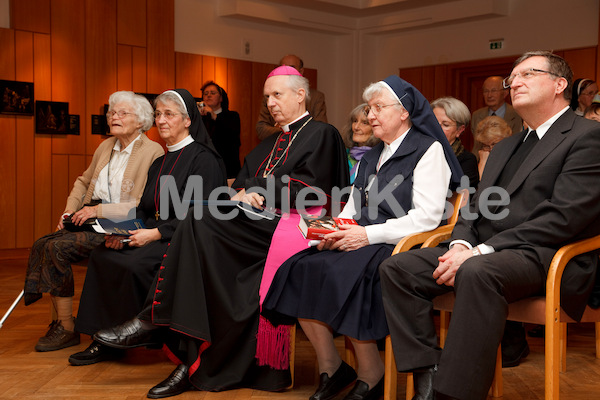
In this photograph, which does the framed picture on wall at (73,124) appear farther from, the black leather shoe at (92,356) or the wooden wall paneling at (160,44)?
the black leather shoe at (92,356)

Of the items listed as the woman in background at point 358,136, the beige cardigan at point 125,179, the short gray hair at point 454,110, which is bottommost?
the beige cardigan at point 125,179

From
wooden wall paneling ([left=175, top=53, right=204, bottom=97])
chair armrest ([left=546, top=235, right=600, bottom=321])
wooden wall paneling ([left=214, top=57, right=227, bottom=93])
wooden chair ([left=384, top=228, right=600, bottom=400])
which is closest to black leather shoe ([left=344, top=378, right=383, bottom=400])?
wooden chair ([left=384, top=228, right=600, bottom=400])

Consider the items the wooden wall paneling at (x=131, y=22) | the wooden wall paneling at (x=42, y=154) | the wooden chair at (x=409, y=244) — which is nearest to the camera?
the wooden chair at (x=409, y=244)

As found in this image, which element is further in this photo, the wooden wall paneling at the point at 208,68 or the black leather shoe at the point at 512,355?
the wooden wall paneling at the point at 208,68

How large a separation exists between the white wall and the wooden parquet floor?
513 centimetres

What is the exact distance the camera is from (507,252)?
2.33 meters

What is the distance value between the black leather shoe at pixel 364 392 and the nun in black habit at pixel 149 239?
1.27 m

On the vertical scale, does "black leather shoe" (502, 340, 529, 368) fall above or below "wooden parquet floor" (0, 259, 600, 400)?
above

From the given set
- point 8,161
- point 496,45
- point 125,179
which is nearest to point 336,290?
point 125,179

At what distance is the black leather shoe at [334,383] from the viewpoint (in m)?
2.88

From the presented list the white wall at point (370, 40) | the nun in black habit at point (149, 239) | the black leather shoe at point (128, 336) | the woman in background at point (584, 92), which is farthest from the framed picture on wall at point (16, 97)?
the woman in background at point (584, 92)

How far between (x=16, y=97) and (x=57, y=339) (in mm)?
4628

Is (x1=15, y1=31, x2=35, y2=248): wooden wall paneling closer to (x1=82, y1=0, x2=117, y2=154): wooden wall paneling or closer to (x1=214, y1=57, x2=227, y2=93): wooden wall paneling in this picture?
(x1=82, y1=0, x2=117, y2=154): wooden wall paneling

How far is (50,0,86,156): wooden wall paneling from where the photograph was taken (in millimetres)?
7727
